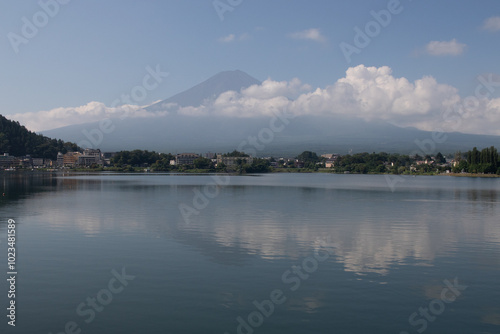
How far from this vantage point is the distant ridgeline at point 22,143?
140038 mm

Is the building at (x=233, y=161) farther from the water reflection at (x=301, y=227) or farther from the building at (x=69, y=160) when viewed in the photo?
the water reflection at (x=301, y=227)

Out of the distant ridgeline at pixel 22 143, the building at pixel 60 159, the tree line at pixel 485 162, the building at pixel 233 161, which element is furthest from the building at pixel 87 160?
the tree line at pixel 485 162

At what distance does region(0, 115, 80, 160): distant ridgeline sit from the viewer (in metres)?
140

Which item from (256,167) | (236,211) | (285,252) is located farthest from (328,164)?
(285,252)

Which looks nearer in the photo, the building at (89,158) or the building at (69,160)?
the building at (69,160)

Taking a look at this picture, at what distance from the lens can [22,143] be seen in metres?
144

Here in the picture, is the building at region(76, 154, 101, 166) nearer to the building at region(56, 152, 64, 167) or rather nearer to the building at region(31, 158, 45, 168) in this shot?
the building at region(56, 152, 64, 167)

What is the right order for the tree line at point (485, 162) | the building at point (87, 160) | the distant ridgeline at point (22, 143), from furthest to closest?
the building at point (87, 160)
the distant ridgeline at point (22, 143)
the tree line at point (485, 162)

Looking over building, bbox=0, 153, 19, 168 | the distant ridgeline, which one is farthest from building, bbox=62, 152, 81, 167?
building, bbox=0, 153, 19, 168

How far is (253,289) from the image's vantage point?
9.73m

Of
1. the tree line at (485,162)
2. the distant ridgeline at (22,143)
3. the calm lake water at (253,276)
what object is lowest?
the calm lake water at (253,276)

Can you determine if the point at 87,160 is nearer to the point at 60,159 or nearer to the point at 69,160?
the point at 69,160

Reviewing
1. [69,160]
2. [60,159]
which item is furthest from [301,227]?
[60,159]

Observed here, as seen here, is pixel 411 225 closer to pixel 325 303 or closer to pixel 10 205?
pixel 325 303
